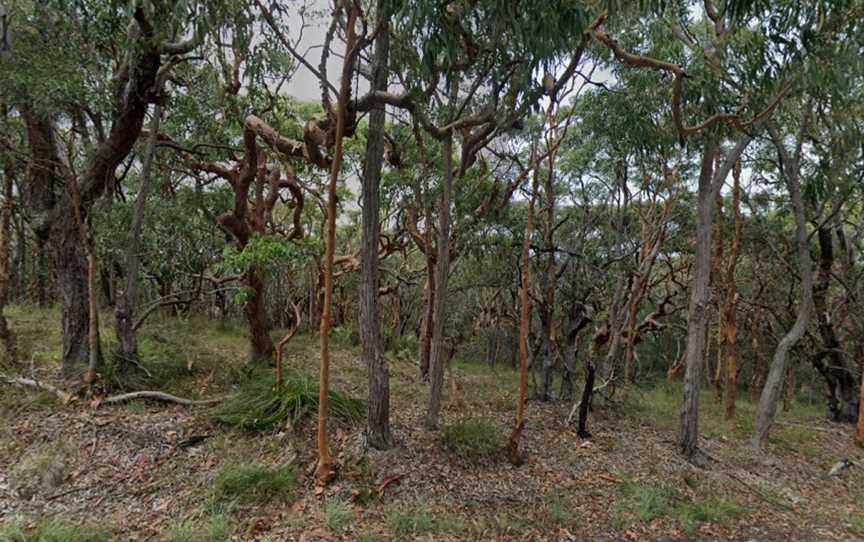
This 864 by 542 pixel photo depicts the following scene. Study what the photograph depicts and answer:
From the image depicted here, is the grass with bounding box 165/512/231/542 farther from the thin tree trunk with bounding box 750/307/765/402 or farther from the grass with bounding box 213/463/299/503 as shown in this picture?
the thin tree trunk with bounding box 750/307/765/402

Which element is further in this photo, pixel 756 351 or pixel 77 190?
pixel 756 351

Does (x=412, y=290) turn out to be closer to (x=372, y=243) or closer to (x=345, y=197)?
(x=345, y=197)

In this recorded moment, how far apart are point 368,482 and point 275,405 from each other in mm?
1589

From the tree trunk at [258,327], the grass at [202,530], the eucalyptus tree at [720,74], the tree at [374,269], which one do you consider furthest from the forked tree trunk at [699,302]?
the tree trunk at [258,327]

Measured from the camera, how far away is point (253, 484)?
13.7 feet

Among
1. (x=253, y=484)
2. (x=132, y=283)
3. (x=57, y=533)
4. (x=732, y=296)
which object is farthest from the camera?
(x=732, y=296)

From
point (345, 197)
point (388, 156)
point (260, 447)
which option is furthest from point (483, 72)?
point (345, 197)

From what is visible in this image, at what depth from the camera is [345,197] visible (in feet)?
39.5

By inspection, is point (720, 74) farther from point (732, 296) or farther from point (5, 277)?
point (5, 277)

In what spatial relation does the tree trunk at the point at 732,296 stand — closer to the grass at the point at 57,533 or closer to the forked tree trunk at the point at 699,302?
the forked tree trunk at the point at 699,302

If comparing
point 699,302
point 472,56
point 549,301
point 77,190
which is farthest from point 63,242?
point 699,302

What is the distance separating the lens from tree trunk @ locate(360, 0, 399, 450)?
493 centimetres

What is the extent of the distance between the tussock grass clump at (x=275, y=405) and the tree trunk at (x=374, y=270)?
2.53ft

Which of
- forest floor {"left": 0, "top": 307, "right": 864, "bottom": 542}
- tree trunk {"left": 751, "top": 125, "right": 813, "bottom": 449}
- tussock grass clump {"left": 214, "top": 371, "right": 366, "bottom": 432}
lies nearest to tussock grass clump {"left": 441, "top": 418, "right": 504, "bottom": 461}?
forest floor {"left": 0, "top": 307, "right": 864, "bottom": 542}
